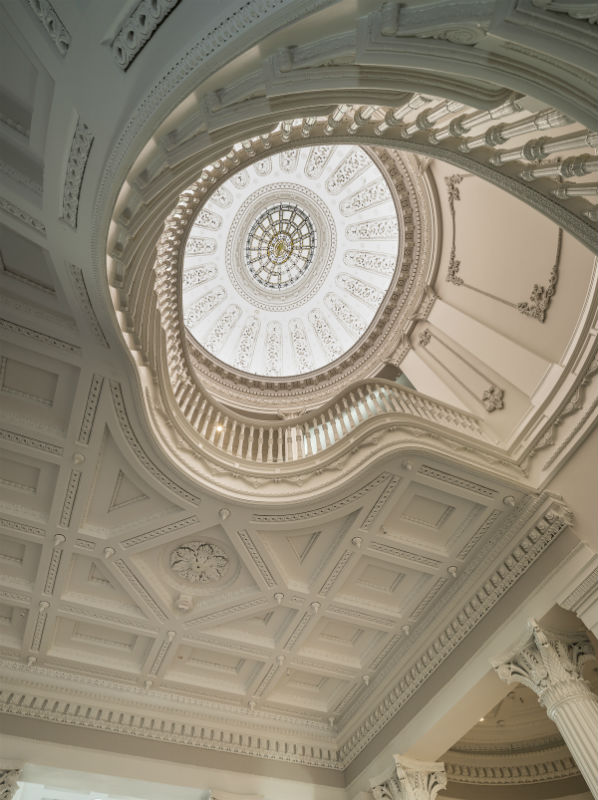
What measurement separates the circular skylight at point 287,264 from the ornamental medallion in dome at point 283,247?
3 cm

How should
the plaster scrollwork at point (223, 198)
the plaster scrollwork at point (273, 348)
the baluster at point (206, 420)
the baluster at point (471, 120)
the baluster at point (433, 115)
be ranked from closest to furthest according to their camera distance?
the baluster at point (471, 120) < the baluster at point (433, 115) < the baluster at point (206, 420) < the plaster scrollwork at point (223, 198) < the plaster scrollwork at point (273, 348)

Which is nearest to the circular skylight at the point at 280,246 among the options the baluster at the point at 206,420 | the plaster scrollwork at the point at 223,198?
the plaster scrollwork at the point at 223,198

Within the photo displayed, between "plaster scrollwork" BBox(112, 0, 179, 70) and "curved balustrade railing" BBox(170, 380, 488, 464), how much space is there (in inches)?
187

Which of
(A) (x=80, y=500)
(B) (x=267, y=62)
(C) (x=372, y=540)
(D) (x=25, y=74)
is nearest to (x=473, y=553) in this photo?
(C) (x=372, y=540)

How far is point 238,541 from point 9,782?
14.0 ft

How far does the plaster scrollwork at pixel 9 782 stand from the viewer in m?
6.60

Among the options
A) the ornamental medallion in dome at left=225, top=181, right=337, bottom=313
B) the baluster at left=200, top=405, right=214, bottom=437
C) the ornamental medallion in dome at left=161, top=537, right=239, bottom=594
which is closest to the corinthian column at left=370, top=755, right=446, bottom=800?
the ornamental medallion in dome at left=161, top=537, right=239, bottom=594

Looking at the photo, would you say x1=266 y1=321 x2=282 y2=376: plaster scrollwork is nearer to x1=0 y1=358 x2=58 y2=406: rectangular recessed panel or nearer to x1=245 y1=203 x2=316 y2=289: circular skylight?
x1=245 y1=203 x2=316 y2=289: circular skylight

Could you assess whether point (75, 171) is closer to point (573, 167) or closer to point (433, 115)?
point (433, 115)

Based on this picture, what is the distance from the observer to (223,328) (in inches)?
632

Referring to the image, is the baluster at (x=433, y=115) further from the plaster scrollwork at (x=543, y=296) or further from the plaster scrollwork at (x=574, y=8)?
the plaster scrollwork at (x=543, y=296)

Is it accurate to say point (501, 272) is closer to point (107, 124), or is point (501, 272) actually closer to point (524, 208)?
point (524, 208)

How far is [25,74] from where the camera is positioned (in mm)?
3797

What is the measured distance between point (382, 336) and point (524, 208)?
16.4ft
